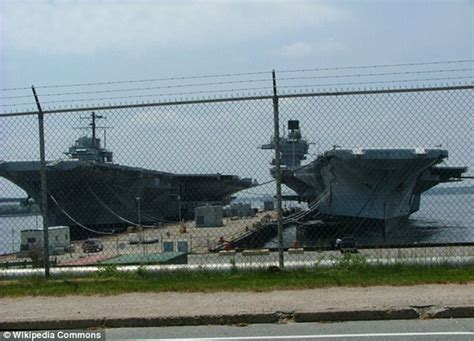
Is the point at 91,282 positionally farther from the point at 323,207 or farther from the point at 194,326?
the point at 323,207

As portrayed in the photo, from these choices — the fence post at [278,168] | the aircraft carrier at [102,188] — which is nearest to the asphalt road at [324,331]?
the fence post at [278,168]

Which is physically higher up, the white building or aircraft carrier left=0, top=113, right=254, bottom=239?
aircraft carrier left=0, top=113, right=254, bottom=239

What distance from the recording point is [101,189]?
4734 centimetres

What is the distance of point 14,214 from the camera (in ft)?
60.5

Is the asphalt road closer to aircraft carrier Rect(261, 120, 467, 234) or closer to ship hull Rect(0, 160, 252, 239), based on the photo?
aircraft carrier Rect(261, 120, 467, 234)

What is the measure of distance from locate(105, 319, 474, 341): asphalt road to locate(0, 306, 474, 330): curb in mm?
104

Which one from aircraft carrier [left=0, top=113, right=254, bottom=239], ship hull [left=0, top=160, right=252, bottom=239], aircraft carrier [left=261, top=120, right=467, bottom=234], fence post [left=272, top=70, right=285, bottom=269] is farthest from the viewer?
ship hull [left=0, top=160, right=252, bottom=239]

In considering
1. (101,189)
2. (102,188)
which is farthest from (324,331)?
(101,189)

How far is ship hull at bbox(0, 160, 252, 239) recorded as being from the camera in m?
41.6

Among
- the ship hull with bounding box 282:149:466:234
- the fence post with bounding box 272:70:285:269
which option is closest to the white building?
the fence post with bounding box 272:70:285:269

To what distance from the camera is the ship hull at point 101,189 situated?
136ft

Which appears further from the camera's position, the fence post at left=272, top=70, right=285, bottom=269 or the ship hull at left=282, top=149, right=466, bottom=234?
the ship hull at left=282, top=149, right=466, bottom=234

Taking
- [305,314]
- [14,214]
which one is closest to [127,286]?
[305,314]

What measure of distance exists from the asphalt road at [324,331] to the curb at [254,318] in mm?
104
